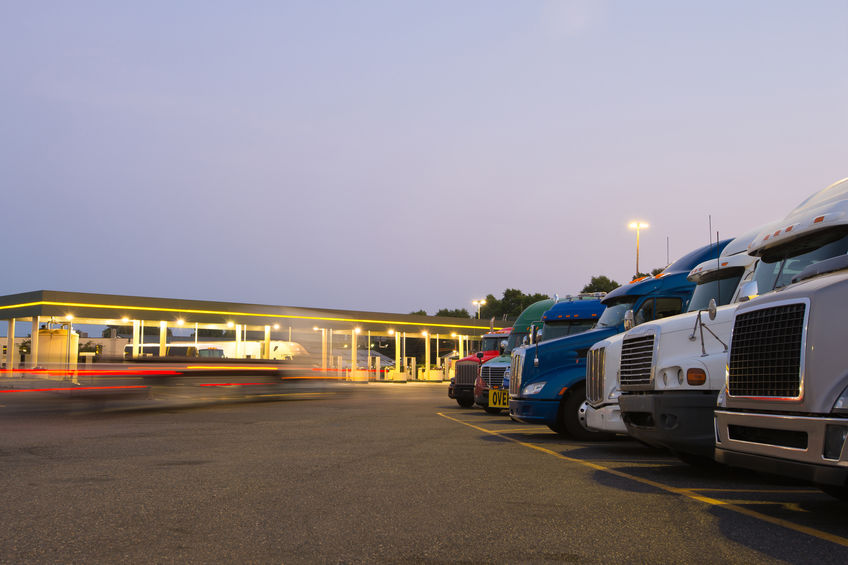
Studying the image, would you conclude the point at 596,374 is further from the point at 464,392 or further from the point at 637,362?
the point at 464,392

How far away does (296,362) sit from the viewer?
1199 inches

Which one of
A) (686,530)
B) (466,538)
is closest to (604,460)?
(686,530)

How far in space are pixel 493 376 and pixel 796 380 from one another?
1596 centimetres

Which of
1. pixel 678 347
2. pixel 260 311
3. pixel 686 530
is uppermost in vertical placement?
pixel 260 311

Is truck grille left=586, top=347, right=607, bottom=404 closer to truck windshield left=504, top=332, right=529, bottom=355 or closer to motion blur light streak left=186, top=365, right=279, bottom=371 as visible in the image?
truck windshield left=504, top=332, right=529, bottom=355

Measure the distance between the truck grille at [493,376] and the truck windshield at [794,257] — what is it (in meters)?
12.9

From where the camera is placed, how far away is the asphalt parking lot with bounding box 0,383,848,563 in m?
5.27

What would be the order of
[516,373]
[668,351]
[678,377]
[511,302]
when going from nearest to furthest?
[678,377]
[668,351]
[516,373]
[511,302]

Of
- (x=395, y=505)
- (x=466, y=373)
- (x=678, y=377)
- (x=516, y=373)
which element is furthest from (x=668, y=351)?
(x=466, y=373)

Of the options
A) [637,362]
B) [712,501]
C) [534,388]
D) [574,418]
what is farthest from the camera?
[534,388]

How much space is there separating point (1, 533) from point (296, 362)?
81.0ft

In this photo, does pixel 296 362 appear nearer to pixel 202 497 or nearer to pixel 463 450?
pixel 463 450

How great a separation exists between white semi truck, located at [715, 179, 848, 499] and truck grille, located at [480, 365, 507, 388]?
47.0 feet

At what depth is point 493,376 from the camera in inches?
843
